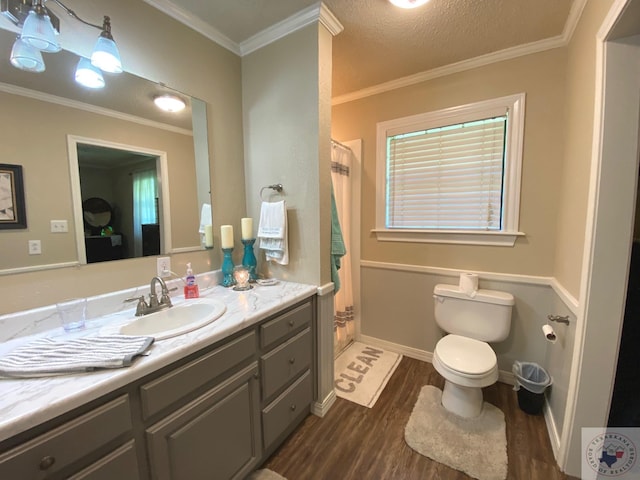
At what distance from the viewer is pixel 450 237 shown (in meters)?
2.11

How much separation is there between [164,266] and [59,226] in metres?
0.48

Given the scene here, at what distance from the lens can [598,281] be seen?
1.14m

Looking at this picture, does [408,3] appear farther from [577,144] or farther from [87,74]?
[87,74]

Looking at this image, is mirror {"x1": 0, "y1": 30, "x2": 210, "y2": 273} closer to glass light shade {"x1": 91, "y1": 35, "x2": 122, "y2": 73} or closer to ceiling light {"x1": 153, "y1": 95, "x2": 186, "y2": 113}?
ceiling light {"x1": 153, "y1": 95, "x2": 186, "y2": 113}

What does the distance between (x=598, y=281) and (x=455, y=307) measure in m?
0.92

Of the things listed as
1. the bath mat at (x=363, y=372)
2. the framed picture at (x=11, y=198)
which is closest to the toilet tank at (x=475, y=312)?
the bath mat at (x=363, y=372)

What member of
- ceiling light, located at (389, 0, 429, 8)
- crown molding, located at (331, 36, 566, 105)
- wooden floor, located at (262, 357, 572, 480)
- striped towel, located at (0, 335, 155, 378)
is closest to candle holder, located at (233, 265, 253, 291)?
striped towel, located at (0, 335, 155, 378)

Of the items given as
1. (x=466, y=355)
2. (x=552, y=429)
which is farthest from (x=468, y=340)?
(x=552, y=429)

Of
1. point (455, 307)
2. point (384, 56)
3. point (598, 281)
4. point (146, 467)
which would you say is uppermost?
point (384, 56)

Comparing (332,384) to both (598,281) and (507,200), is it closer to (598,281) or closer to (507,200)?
(598,281)

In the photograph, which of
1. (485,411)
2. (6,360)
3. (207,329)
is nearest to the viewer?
(6,360)

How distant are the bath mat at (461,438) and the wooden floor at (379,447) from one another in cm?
4

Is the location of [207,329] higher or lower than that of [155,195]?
lower

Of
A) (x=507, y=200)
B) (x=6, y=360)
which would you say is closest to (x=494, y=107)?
(x=507, y=200)
